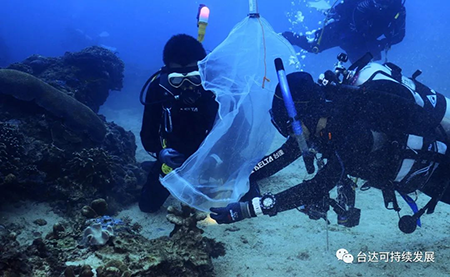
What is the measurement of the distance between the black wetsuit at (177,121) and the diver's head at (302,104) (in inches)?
58.2

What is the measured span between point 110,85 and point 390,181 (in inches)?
461

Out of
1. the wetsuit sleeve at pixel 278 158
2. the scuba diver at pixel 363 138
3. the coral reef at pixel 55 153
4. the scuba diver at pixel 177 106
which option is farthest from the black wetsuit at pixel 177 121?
the scuba diver at pixel 363 138

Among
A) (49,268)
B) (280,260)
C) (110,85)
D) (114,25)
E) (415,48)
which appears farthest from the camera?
Answer: (114,25)

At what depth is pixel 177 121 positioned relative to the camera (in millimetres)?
4750

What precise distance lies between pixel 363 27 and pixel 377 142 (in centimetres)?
712

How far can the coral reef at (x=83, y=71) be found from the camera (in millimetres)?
10180

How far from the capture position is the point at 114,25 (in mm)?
80688

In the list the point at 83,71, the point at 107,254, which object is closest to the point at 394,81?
the point at 107,254

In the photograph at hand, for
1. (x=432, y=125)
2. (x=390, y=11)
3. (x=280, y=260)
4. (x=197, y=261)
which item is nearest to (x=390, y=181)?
(x=432, y=125)

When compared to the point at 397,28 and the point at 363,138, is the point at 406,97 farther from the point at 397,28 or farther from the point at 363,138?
the point at 397,28

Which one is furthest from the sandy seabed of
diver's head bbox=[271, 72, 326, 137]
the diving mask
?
the diving mask

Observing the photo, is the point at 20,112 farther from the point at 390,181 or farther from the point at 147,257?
the point at 390,181

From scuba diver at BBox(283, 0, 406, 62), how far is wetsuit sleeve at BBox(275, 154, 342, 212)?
7.32m

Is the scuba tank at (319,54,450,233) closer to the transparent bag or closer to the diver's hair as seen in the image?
the transparent bag
